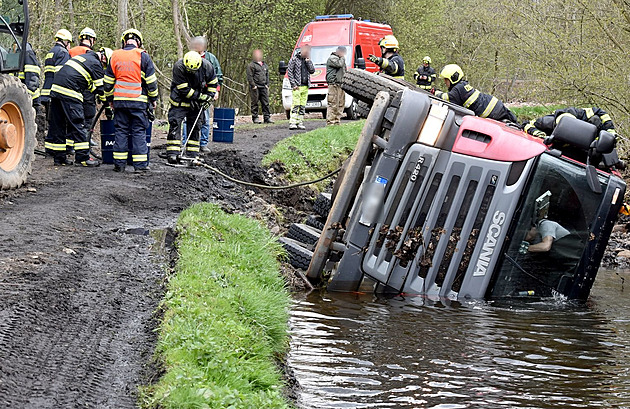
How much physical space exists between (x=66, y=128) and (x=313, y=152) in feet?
16.1

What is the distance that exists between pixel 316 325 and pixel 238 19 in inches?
919

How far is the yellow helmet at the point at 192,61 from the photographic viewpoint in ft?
38.6

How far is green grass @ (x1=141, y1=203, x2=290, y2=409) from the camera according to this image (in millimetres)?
3898

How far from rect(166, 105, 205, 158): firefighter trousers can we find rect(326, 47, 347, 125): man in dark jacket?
18.9ft

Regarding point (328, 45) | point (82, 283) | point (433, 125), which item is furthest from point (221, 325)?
point (328, 45)

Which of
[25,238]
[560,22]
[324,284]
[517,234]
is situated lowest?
[324,284]

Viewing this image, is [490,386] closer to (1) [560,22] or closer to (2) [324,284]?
(2) [324,284]

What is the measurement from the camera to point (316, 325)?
22.5 feet

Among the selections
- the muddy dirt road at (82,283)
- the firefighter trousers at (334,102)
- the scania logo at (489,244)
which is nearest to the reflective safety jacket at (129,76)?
the muddy dirt road at (82,283)

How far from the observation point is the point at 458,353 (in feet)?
20.2

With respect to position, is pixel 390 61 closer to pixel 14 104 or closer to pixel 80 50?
pixel 80 50

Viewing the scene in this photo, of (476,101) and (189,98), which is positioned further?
(189,98)

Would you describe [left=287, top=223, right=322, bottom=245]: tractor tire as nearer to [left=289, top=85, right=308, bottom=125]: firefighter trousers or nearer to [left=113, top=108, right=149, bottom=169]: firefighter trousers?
[left=113, top=108, right=149, bottom=169]: firefighter trousers

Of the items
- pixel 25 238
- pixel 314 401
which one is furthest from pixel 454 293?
pixel 25 238
